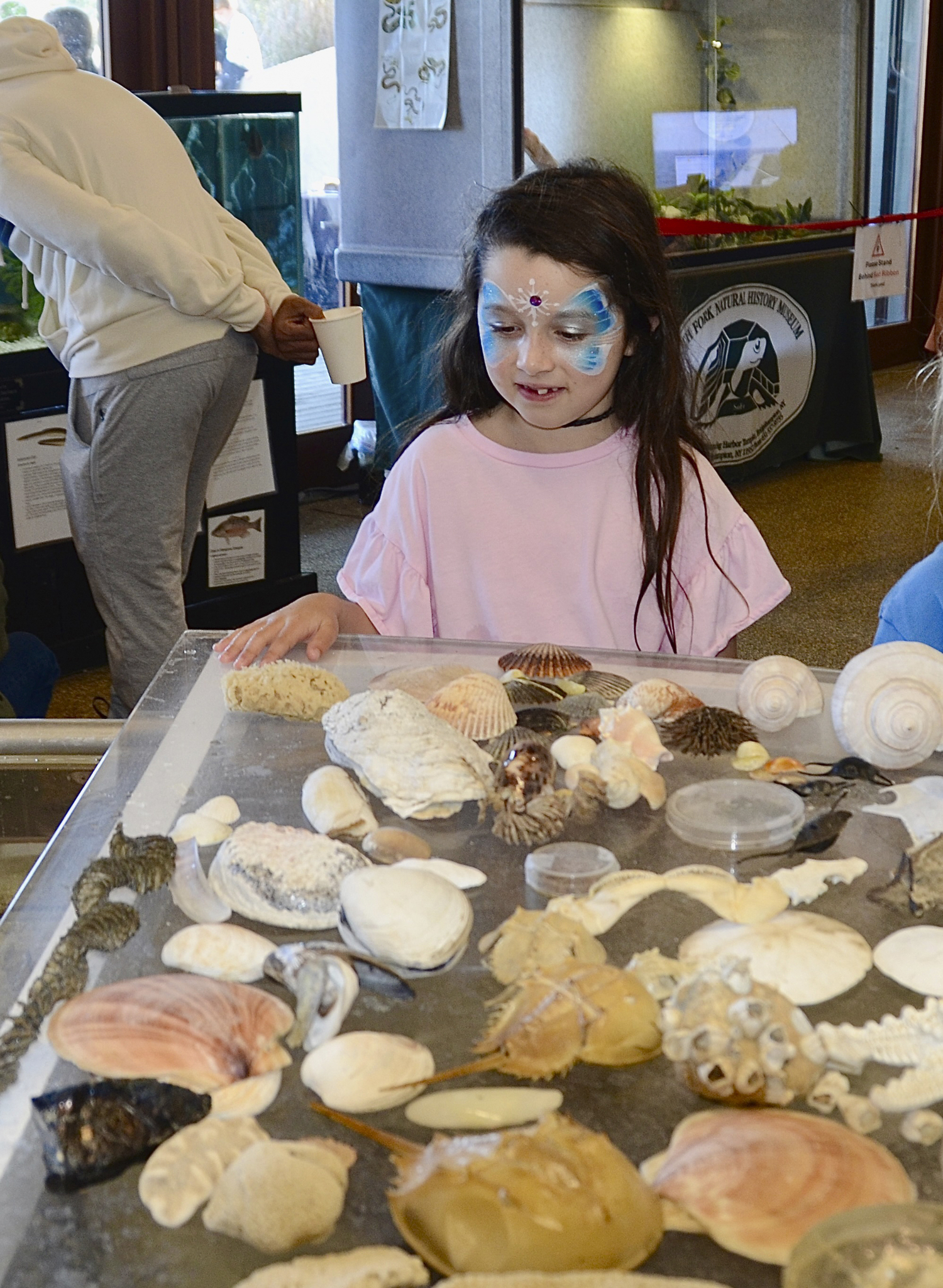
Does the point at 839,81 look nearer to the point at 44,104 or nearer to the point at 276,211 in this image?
the point at 276,211

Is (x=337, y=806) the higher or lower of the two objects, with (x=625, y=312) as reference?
lower

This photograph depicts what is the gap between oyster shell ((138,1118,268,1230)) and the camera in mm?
543

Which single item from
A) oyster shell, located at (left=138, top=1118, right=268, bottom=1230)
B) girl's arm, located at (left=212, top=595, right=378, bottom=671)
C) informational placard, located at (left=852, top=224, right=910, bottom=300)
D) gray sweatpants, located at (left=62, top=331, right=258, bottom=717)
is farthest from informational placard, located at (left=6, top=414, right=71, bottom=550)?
informational placard, located at (left=852, top=224, right=910, bottom=300)

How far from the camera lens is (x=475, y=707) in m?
1.00

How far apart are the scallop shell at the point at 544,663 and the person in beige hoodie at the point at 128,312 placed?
1659mm

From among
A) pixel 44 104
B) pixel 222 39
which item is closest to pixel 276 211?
pixel 222 39

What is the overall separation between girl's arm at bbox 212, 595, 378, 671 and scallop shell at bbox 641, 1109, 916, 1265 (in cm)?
67

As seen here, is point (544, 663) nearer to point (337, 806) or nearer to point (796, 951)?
point (337, 806)

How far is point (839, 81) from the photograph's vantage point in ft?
16.9

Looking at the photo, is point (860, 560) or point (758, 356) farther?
point (758, 356)

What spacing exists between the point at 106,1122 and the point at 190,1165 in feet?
0.14

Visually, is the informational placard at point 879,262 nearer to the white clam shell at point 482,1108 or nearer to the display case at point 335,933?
the display case at point 335,933

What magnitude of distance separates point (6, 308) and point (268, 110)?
3.17ft

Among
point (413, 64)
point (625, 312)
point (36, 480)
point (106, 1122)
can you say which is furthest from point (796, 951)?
point (413, 64)
